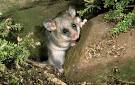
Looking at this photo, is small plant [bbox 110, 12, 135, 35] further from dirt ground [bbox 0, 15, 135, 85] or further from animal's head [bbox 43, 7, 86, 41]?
animal's head [bbox 43, 7, 86, 41]

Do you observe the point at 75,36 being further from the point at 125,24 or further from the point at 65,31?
the point at 125,24

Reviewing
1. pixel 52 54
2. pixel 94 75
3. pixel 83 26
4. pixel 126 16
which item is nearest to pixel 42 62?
pixel 52 54

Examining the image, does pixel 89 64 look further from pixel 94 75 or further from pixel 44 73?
pixel 44 73

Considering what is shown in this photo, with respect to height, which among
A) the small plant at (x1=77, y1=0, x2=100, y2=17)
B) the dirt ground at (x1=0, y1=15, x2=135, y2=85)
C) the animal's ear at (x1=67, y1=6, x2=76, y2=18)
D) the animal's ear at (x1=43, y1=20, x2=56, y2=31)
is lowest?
the dirt ground at (x1=0, y1=15, x2=135, y2=85)

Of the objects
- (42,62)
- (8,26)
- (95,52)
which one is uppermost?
(8,26)

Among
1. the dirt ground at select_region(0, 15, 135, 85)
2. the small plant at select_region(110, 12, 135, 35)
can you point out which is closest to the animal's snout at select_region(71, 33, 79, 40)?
the dirt ground at select_region(0, 15, 135, 85)

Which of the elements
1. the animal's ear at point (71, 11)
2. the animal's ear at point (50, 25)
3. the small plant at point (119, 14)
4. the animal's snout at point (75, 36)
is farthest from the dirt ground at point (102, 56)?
the animal's ear at point (50, 25)

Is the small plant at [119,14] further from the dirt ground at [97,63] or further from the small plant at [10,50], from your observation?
the small plant at [10,50]
